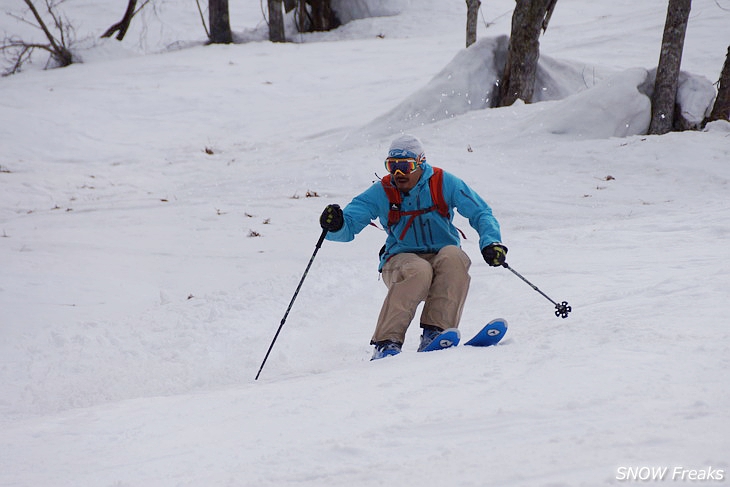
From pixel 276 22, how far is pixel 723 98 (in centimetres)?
1422

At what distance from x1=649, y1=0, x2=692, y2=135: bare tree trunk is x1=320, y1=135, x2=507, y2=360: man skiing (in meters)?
7.19

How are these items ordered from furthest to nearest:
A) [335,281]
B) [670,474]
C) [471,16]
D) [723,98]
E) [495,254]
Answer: [471,16] < [723,98] < [335,281] < [495,254] < [670,474]

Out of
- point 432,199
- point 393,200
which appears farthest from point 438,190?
point 393,200

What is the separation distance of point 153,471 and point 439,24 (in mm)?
23659

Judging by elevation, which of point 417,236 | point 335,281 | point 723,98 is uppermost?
point 417,236

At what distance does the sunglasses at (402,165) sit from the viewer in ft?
15.4

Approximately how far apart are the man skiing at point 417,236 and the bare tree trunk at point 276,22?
56.9 feet

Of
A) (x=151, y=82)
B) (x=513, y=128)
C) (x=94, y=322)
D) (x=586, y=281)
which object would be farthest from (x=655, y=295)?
(x=151, y=82)

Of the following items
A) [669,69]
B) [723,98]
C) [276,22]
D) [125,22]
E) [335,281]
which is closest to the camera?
[335,281]

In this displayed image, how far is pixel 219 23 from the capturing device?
2123 cm

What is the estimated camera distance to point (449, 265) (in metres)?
4.61

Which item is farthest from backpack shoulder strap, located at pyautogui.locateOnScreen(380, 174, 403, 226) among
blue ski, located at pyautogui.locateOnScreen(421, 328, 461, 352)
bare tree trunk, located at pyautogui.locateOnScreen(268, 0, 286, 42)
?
bare tree trunk, located at pyautogui.locateOnScreen(268, 0, 286, 42)

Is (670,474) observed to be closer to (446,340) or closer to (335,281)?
(446,340)

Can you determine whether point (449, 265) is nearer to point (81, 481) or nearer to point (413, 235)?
point (413, 235)
